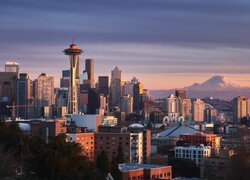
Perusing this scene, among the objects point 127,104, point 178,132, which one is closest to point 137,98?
point 127,104

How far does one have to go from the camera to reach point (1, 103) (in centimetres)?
10069

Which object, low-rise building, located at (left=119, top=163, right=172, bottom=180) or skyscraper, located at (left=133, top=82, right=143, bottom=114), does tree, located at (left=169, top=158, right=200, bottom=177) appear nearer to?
low-rise building, located at (left=119, top=163, right=172, bottom=180)

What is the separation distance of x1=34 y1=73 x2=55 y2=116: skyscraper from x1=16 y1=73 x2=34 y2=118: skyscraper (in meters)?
1.34

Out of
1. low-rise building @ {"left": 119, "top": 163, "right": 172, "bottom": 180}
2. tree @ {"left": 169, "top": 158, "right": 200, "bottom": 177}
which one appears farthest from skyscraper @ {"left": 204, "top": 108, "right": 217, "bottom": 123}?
low-rise building @ {"left": 119, "top": 163, "right": 172, "bottom": 180}

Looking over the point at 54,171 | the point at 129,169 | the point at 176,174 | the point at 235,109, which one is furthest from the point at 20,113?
the point at 54,171

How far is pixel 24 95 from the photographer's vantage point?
112 meters

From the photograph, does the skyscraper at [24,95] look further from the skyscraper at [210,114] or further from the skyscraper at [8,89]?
the skyscraper at [210,114]

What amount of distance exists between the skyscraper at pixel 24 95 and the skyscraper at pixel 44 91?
4.40 feet

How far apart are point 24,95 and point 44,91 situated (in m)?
5.31

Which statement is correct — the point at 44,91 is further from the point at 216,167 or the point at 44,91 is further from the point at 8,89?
the point at 216,167

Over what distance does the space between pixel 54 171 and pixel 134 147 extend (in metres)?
23.2

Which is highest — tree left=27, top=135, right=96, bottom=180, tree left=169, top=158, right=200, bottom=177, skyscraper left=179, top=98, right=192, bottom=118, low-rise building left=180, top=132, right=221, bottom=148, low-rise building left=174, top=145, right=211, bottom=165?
skyscraper left=179, top=98, right=192, bottom=118

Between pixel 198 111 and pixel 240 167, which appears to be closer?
pixel 240 167

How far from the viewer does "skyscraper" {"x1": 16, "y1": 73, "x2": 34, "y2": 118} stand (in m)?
106
